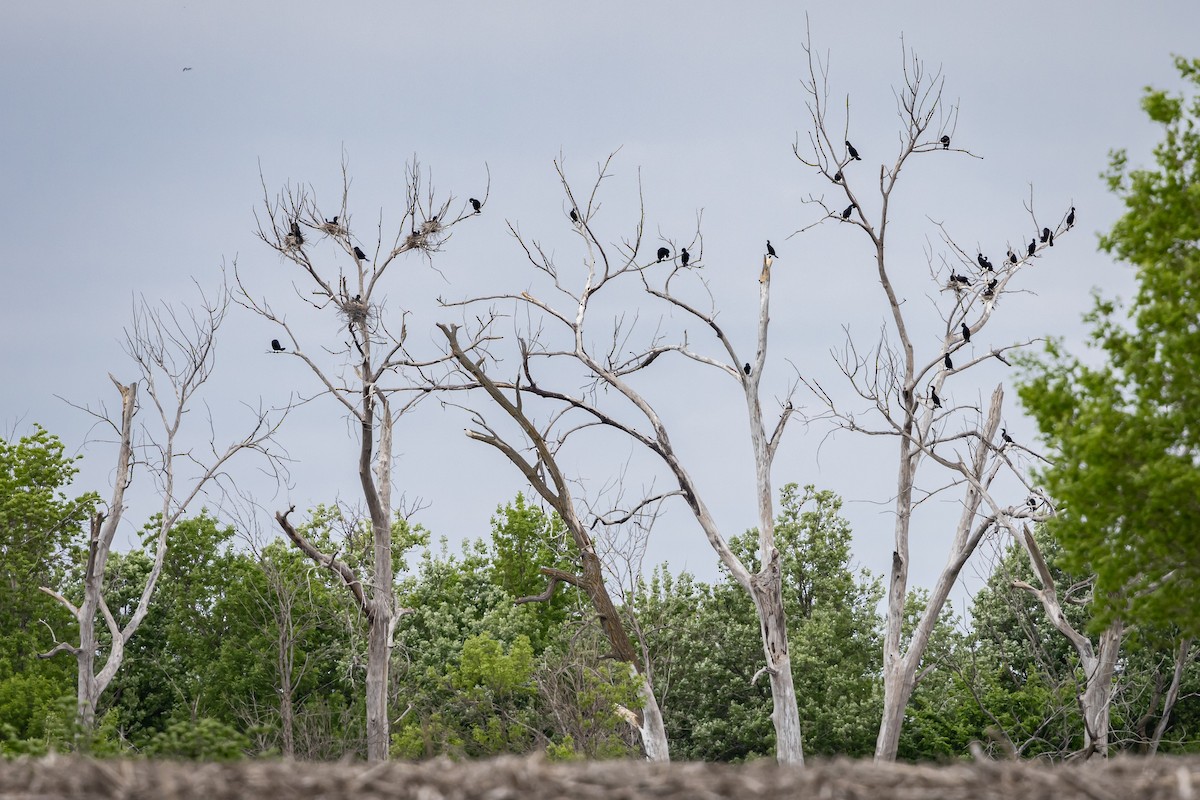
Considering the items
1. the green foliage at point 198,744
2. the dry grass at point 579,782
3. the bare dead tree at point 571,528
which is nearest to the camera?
the dry grass at point 579,782

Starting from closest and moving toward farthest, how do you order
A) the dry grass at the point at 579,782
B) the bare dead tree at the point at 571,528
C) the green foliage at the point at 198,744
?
1. the dry grass at the point at 579,782
2. the green foliage at the point at 198,744
3. the bare dead tree at the point at 571,528

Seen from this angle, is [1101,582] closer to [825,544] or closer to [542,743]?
[542,743]

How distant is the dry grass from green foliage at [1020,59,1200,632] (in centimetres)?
407

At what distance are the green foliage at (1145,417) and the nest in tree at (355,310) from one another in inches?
447

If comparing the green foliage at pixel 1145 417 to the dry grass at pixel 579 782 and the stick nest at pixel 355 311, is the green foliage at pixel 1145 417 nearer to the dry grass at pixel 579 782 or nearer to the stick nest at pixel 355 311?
the dry grass at pixel 579 782

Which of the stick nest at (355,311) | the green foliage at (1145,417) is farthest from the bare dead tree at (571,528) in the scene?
the green foliage at (1145,417)

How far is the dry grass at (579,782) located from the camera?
19.7ft

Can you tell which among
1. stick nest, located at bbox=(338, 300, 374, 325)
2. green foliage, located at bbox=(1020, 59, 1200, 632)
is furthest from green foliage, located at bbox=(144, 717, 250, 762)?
stick nest, located at bbox=(338, 300, 374, 325)

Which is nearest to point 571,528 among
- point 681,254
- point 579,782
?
point 681,254

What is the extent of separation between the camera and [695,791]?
6043 mm

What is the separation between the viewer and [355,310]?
19594 mm

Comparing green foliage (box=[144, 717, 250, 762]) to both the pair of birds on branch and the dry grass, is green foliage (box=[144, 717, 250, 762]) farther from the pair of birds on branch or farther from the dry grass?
the pair of birds on branch

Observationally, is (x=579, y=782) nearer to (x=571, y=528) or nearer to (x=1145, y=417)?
(x=1145, y=417)

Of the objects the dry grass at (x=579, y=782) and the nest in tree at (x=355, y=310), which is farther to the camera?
the nest in tree at (x=355, y=310)
